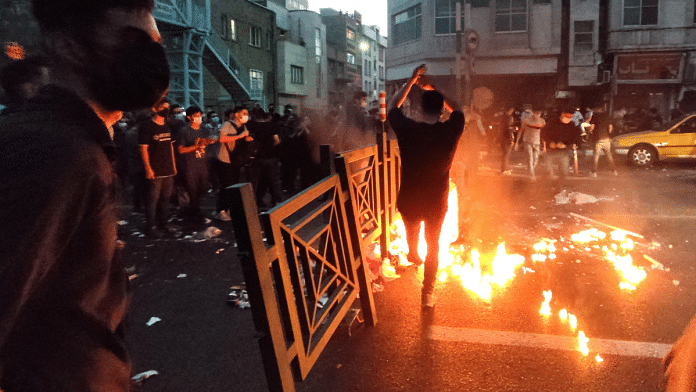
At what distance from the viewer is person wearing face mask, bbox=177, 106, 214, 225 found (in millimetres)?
8250

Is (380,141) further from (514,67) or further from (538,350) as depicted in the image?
(514,67)

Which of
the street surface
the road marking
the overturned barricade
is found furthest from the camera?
the road marking

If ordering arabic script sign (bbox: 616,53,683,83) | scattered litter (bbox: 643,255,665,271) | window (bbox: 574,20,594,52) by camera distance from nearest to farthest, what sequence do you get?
scattered litter (bbox: 643,255,665,271) → arabic script sign (bbox: 616,53,683,83) → window (bbox: 574,20,594,52)

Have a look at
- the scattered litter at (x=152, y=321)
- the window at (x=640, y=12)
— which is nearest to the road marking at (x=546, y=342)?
the scattered litter at (x=152, y=321)

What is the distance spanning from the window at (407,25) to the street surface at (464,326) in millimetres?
26052

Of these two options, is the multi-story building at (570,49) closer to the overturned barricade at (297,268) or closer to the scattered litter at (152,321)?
the overturned barricade at (297,268)

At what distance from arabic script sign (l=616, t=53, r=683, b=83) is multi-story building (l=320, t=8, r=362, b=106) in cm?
2998

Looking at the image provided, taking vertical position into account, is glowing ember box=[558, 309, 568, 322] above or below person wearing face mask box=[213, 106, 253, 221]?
below

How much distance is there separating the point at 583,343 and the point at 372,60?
75505 mm

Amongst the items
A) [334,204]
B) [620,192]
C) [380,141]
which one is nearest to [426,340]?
[334,204]

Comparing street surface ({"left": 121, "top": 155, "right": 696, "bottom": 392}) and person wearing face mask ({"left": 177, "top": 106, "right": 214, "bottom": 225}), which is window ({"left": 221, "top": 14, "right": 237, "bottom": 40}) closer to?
person wearing face mask ({"left": 177, "top": 106, "right": 214, "bottom": 225})

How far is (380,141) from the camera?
19.7 ft

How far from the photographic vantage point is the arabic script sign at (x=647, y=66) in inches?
1086

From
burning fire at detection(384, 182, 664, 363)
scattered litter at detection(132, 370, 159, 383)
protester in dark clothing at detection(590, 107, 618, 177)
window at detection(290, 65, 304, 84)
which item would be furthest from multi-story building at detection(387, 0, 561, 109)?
scattered litter at detection(132, 370, 159, 383)
